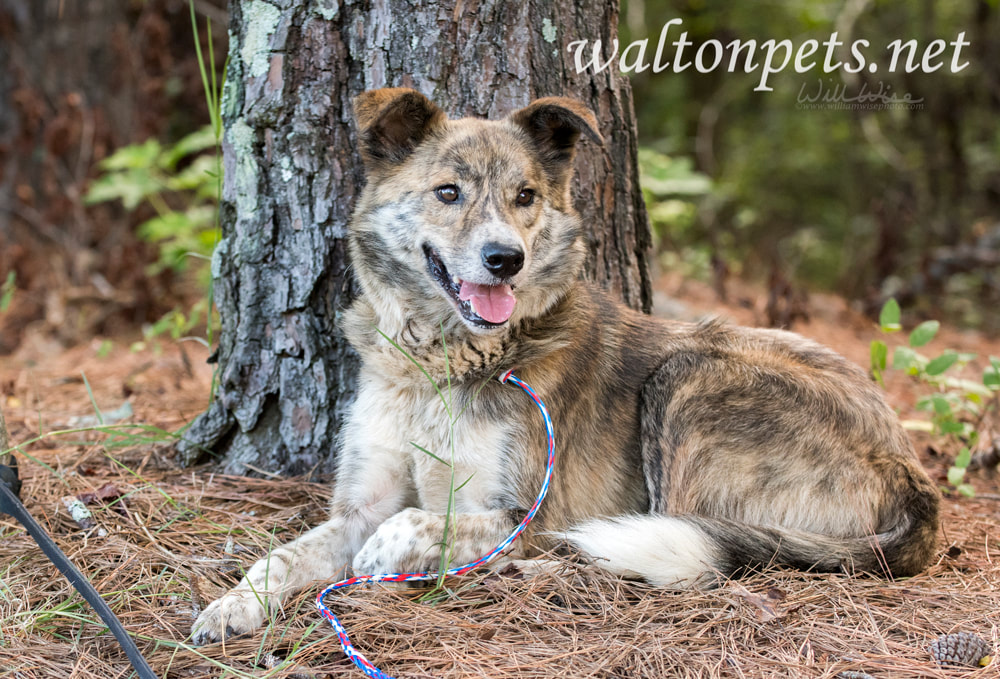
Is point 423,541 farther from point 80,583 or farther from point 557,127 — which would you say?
point 557,127

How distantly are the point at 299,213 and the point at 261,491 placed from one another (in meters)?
1.16

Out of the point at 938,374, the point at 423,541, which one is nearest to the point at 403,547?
the point at 423,541

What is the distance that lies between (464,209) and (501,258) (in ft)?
1.07

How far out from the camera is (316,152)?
3156mm

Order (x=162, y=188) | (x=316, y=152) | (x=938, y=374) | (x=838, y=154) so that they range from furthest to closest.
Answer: (x=838, y=154) < (x=162, y=188) < (x=938, y=374) < (x=316, y=152)

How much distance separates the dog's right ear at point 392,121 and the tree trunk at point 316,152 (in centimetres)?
25

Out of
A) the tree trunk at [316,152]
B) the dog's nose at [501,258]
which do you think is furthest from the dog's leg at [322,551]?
the dog's nose at [501,258]

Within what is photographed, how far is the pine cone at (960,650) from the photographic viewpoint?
2133 millimetres

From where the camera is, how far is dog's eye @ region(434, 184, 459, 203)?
287 centimetres

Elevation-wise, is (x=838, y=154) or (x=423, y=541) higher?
(x=838, y=154)

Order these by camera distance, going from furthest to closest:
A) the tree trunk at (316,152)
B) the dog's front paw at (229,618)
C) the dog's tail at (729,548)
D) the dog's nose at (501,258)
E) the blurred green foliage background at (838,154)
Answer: the blurred green foliage background at (838,154) < the tree trunk at (316,152) < the dog's nose at (501,258) < the dog's tail at (729,548) < the dog's front paw at (229,618)

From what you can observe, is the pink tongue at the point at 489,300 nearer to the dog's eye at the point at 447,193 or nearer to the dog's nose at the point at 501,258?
the dog's nose at the point at 501,258

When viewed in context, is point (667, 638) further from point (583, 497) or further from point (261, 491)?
point (261, 491)

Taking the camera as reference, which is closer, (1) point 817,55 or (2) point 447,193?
(2) point 447,193
